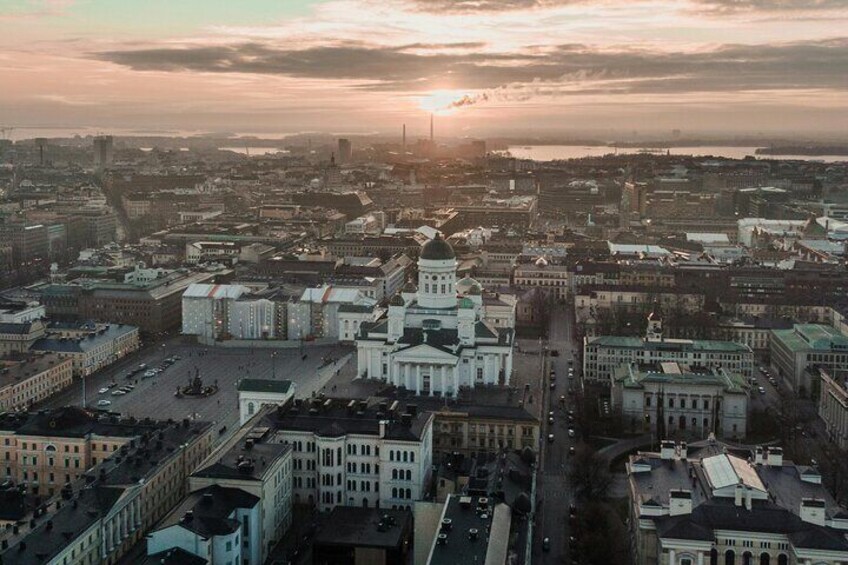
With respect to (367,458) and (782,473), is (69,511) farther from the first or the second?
(782,473)

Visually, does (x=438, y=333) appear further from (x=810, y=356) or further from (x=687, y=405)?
(x=810, y=356)

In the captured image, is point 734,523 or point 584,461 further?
point 584,461

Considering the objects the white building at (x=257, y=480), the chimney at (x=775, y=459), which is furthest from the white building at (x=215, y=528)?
the chimney at (x=775, y=459)

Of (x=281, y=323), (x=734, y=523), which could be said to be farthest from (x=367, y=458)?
(x=281, y=323)

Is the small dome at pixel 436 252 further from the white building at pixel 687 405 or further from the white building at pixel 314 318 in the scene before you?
the white building at pixel 314 318

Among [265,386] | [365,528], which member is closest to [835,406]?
[365,528]

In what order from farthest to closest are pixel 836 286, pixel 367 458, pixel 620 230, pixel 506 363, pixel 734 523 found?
pixel 620 230, pixel 836 286, pixel 506 363, pixel 367 458, pixel 734 523
